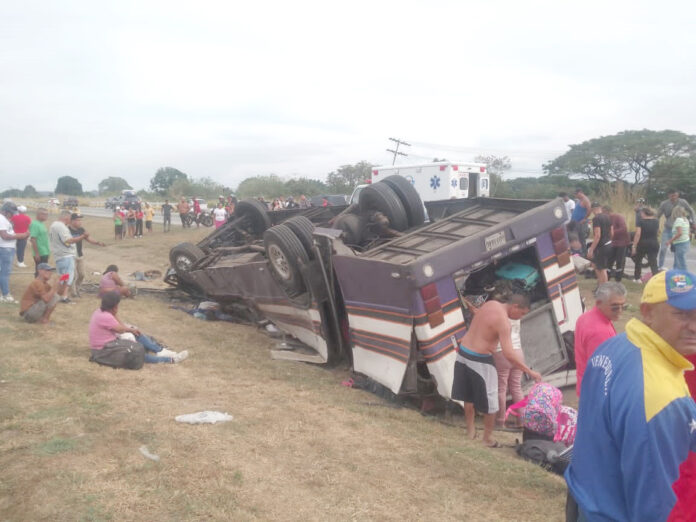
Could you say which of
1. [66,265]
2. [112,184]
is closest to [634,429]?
[66,265]

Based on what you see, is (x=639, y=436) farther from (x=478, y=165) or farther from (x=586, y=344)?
(x=478, y=165)

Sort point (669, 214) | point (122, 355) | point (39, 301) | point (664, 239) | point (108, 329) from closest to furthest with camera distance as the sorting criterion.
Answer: point (122, 355) → point (108, 329) → point (39, 301) → point (669, 214) → point (664, 239)

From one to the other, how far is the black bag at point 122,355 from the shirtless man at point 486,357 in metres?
3.36

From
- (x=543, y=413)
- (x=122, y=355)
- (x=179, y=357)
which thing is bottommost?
(x=179, y=357)

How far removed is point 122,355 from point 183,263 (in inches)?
137

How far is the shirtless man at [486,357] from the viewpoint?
432 centimetres

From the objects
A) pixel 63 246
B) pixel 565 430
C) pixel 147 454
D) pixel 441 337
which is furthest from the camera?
pixel 63 246

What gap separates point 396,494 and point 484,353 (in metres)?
1.36

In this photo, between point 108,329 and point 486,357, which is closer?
point 486,357

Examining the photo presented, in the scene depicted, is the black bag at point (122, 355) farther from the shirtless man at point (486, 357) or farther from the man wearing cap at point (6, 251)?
the man wearing cap at point (6, 251)

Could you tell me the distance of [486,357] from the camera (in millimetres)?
4359

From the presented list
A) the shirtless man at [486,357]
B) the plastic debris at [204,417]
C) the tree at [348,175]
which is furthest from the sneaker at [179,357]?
the tree at [348,175]

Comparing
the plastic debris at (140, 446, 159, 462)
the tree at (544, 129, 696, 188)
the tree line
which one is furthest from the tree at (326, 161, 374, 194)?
the plastic debris at (140, 446, 159, 462)

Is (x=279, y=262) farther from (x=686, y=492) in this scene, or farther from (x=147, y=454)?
(x=686, y=492)
